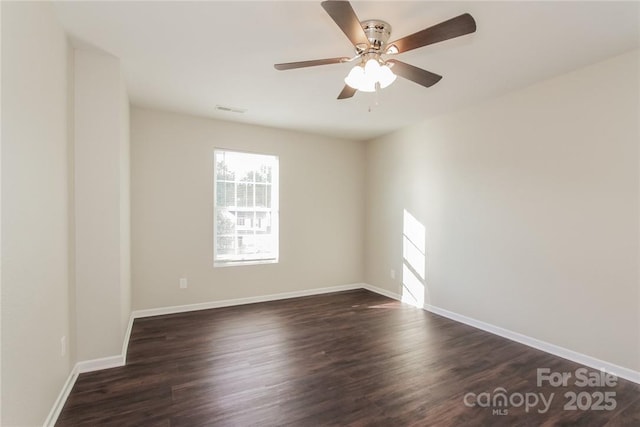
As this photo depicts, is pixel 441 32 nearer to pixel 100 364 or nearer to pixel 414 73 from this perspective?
pixel 414 73

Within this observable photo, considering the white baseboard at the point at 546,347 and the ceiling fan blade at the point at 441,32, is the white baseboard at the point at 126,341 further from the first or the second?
the white baseboard at the point at 546,347

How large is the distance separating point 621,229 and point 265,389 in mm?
3047

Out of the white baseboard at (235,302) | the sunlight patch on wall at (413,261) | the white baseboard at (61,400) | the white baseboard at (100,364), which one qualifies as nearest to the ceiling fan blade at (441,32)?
the sunlight patch on wall at (413,261)

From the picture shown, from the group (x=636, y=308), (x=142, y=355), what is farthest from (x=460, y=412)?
(x=142, y=355)

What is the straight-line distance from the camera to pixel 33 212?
5.33ft

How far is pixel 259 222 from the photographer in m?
4.60

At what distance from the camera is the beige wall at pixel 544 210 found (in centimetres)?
246

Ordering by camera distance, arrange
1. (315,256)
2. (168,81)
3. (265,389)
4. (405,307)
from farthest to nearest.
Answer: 1. (315,256)
2. (405,307)
3. (168,81)
4. (265,389)

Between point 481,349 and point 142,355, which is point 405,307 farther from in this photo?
point 142,355

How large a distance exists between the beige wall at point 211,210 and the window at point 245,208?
125 millimetres

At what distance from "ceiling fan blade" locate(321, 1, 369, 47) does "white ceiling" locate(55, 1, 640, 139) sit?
217mm

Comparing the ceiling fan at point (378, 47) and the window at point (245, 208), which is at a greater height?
the ceiling fan at point (378, 47)

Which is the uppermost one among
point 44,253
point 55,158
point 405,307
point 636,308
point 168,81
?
point 168,81

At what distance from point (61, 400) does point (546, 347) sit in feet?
12.9
